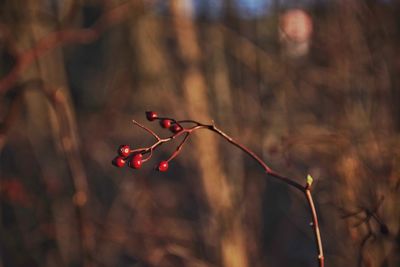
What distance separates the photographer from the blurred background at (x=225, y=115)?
2.81 metres

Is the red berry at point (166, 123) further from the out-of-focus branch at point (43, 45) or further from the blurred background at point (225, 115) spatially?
the blurred background at point (225, 115)

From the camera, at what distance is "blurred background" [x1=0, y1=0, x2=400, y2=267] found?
2.81 meters

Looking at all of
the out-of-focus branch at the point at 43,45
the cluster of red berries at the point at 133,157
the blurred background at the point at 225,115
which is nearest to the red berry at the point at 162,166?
the cluster of red berries at the point at 133,157

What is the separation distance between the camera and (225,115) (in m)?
3.70

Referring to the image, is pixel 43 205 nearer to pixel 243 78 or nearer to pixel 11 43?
pixel 11 43

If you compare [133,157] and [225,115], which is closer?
[133,157]

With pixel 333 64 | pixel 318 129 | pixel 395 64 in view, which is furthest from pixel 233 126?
pixel 395 64

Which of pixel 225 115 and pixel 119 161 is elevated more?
pixel 119 161

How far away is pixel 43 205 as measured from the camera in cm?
342

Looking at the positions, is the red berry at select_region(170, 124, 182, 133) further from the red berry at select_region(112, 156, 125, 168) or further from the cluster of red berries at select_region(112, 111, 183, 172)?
the red berry at select_region(112, 156, 125, 168)

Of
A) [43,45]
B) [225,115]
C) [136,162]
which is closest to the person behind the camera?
[136,162]

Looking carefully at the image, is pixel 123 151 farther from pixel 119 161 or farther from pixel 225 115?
pixel 225 115

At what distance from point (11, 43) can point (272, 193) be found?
3538 millimetres

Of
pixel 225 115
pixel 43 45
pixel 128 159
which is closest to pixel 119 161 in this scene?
pixel 128 159
